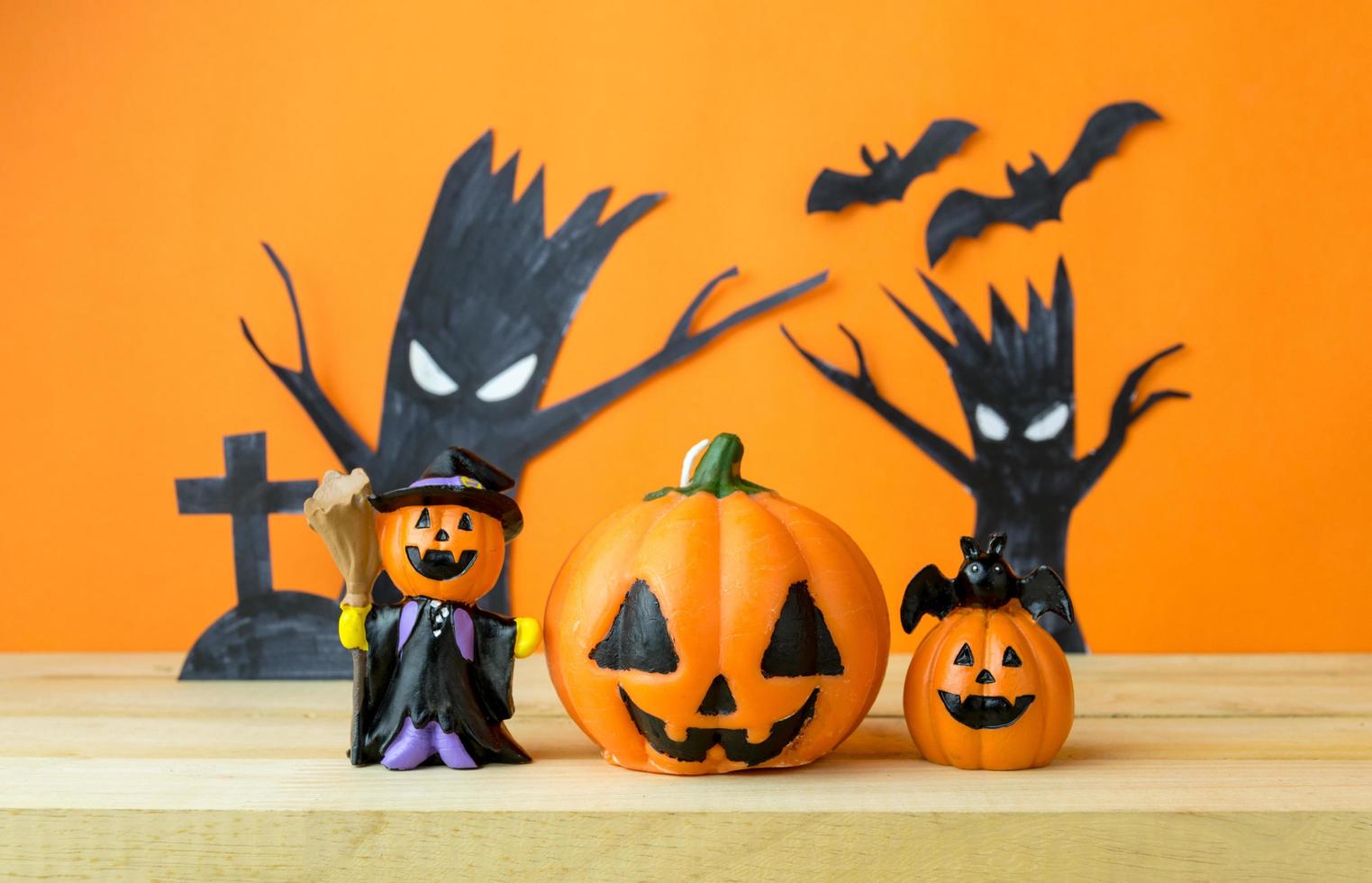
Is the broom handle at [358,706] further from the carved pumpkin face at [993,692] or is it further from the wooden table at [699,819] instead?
the carved pumpkin face at [993,692]

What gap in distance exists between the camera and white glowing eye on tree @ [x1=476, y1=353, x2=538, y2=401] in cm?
157

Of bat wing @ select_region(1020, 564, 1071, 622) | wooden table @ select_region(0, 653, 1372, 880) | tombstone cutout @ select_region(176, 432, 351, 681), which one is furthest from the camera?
tombstone cutout @ select_region(176, 432, 351, 681)

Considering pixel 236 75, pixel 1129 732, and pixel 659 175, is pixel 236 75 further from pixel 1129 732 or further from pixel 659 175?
pixel 1129 732

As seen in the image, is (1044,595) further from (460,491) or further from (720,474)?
(460,491)

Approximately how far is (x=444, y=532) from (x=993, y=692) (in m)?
0.44

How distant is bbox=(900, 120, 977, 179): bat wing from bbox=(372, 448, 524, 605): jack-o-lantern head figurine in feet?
3.06

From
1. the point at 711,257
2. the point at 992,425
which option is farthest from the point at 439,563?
the point at 992,425

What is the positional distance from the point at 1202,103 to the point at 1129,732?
3.25 ft

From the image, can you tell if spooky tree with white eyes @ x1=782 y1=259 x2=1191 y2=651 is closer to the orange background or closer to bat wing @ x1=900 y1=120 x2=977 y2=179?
the orange background

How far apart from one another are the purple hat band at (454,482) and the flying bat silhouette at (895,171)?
0.85 m

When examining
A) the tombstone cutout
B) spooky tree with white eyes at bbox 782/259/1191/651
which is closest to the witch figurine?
the tombstone cutout

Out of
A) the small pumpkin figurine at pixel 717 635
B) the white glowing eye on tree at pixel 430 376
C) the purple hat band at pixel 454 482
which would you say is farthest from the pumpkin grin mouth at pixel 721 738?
the white glowing eye on tree at pixel 430 376

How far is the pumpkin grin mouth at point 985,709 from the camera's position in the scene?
0.83m

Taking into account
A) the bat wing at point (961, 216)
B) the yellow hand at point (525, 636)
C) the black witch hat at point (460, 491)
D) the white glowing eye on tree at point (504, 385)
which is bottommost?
the yellow hand at point (525, 636)
